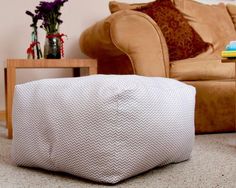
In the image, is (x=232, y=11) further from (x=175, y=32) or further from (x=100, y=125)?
(x=100, y=125)

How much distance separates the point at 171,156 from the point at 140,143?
0.21 m

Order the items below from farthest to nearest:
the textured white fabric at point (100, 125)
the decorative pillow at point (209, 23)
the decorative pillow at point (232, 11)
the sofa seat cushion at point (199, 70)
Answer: the decorative pillow at point (232, 11)
the decorative pillow at point (209, 23)
the sofa seat cushion at point (199, 70)
the textured white fabric at point (100, 125)

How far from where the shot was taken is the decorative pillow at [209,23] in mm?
2963

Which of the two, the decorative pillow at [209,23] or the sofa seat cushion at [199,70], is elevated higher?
the decorative pillow at [209,23]

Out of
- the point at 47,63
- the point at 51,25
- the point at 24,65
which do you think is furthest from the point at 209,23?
the point at 24,65

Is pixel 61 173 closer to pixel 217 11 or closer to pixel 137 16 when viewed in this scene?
pixel 137 16

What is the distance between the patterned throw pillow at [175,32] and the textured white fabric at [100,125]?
1039 mm

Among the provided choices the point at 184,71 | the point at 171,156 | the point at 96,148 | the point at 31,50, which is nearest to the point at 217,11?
the point at 184,71

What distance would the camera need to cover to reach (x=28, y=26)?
3100 millimetres

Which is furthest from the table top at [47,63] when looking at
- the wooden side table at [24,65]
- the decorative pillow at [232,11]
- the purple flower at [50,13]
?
the decorative pillow at [232,11]

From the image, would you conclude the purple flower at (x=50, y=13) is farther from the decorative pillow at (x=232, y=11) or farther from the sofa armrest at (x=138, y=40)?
the decorative pillow at (x=232, y=11)

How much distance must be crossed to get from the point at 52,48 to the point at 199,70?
2.98ft

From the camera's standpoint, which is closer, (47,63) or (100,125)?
(100,125)

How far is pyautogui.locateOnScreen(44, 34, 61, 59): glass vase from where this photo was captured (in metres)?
2.54
